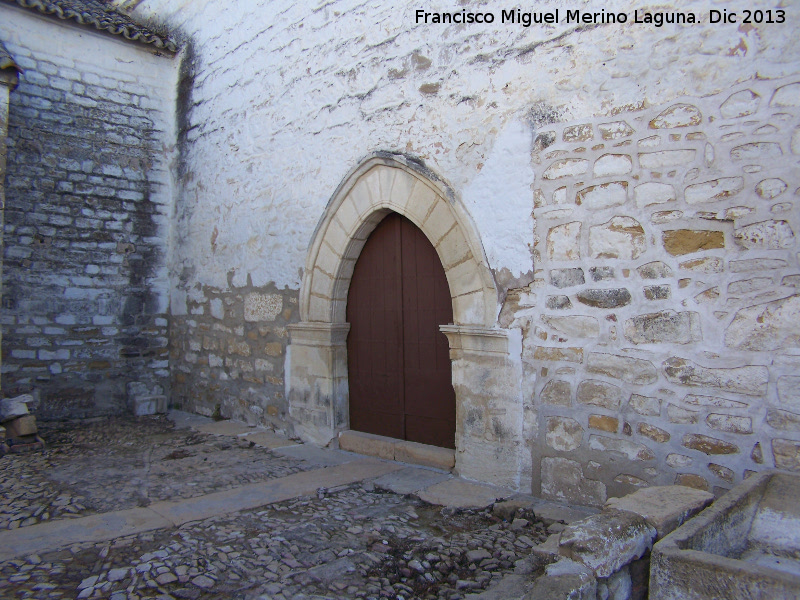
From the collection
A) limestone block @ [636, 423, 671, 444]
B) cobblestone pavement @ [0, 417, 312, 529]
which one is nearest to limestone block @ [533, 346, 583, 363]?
limestone block @ [636, 423, 671, 444]

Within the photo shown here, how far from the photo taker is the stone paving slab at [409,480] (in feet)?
12.1

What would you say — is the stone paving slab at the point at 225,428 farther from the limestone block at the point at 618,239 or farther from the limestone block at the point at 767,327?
the limestone block at the point at 767,327

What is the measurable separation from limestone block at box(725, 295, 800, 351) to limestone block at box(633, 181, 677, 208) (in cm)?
66

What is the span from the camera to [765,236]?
2654 millimetres

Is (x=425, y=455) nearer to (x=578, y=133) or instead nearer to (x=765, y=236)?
(x=578, y=133)

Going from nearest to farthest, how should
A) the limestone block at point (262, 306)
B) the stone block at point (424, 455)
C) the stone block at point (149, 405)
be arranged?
the stone block at point (424, 455), the limestone block at point (262, 306), the stone block at point (149, 405)

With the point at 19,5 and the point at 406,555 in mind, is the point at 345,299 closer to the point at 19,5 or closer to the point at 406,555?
the point at 406,555

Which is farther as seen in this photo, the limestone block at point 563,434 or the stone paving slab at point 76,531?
the limestone block at point 563,434

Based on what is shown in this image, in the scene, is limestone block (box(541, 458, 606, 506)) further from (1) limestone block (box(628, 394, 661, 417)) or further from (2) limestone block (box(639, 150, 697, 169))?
(2) limestone block (box(639, 150, 697, 169))

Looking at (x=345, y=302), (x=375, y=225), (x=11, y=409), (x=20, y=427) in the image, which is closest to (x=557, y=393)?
(x=375, y=225)

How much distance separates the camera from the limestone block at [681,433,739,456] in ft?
8.95

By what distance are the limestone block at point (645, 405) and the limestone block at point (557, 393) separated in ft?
1.15

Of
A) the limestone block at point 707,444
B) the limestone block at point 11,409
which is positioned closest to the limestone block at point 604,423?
the limestone block at point 707,444

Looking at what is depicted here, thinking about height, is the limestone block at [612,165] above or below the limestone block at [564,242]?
above
